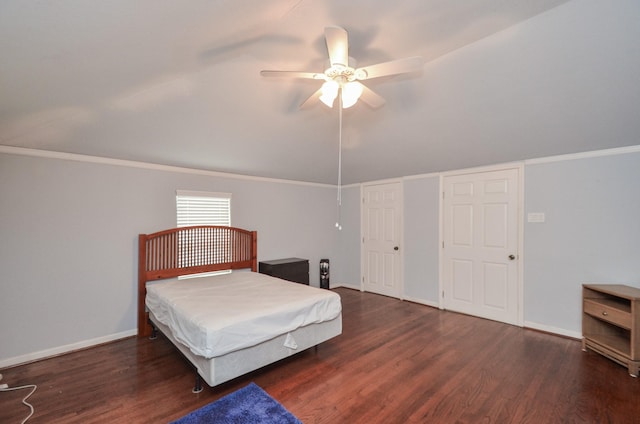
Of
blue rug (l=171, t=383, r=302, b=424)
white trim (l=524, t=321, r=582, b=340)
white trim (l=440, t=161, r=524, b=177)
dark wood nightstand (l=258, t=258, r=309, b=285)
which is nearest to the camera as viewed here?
blue rug (l=171, t=383, r=302, b=424)

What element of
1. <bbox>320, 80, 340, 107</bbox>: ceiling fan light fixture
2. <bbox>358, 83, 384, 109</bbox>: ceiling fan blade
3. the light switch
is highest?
<bbox>358, 83, 384, 109</bbox>: ceiling fan blade

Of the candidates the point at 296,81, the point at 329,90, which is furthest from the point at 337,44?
the point at 296,81

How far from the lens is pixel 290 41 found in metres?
2.23

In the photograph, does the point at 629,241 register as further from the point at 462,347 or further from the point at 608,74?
the point at 462,347

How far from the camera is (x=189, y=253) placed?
13.0 feet

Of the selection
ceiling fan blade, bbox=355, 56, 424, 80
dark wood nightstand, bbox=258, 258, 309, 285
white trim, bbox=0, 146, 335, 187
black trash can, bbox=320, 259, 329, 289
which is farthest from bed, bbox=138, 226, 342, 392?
ceiling fan blade, bbox=355, 56, 424, 80

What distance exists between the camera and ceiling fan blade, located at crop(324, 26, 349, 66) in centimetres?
162

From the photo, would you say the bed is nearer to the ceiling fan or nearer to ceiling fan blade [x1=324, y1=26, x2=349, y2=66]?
the ceiling fan

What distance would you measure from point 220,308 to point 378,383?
1.56 m

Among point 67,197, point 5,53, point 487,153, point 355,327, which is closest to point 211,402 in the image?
point 355,327

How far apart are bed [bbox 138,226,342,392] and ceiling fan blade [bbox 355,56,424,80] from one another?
2072 mm

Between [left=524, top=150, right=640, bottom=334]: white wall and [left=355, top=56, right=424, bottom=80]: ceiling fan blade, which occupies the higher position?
Result: [left=355, top=56, right=424, bottom=80]: ceiling fan blade

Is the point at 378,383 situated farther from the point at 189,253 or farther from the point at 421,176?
the point at 421,176

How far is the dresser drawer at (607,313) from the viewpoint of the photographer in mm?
2688
